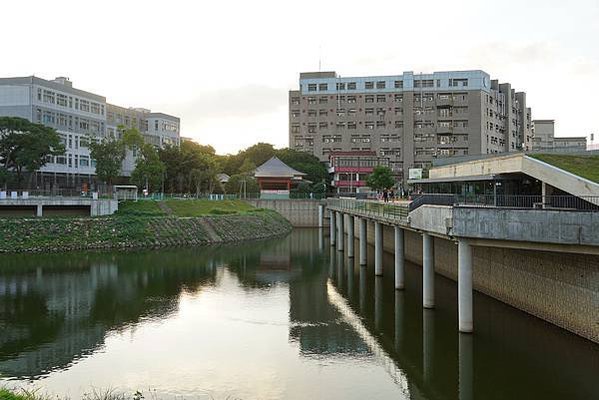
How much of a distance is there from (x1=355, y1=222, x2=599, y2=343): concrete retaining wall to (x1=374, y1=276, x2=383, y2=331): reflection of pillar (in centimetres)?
613

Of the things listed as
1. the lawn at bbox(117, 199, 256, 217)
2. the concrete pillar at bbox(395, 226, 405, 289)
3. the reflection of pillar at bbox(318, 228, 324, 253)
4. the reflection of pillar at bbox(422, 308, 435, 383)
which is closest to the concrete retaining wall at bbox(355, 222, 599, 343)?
the concrete pillar at bbox(395, 226, 405, 289)

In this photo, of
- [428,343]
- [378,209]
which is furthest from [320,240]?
[428,343]

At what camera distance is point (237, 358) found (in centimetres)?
2334

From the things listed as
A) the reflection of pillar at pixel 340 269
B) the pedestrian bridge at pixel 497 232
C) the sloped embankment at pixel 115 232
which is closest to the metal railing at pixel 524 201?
the pedestrian bridge at pixel 497 232

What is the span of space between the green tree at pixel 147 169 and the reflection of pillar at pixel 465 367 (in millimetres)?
65658

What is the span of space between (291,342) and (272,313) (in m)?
6.34

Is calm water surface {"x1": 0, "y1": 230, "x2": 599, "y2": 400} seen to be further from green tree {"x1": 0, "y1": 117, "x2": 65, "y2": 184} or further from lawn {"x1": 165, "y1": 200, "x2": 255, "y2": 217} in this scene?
lawn {"x1": 165, "y1": 200, "x2": 255, "y2": 217}

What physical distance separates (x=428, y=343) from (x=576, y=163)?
13.1 meters

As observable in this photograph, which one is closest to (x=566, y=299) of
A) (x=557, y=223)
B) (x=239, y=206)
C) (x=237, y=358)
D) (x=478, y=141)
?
(x=557, y=223)

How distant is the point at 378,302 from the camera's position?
113ft

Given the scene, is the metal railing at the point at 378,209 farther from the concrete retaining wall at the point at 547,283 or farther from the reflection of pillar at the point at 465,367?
the reflection of pillar at the point at 465,367

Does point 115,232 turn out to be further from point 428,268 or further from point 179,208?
point 428,268

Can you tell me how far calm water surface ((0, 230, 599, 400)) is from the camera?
65.8ft

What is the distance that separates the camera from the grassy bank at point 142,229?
59.9 m
